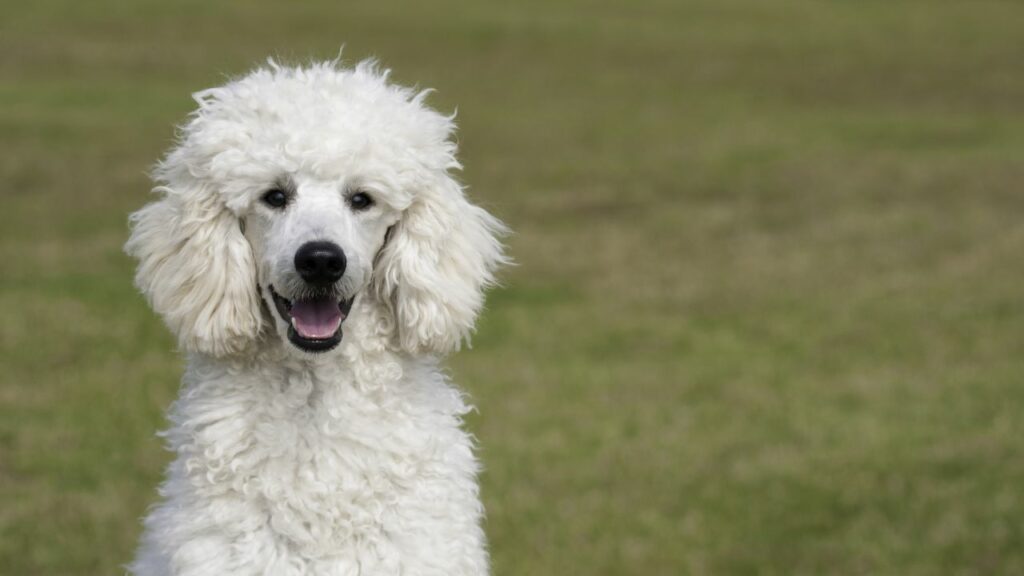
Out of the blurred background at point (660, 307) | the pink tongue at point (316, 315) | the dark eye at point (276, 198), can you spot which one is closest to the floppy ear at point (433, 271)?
the pink tongue at point (316, 315)

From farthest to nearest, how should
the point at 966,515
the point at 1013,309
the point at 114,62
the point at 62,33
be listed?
the point at 62,33
the point at 114,62
the point at 1013,309
the point at 966,515

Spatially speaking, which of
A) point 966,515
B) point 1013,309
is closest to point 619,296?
point 1013,309

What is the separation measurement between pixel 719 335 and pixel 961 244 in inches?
189

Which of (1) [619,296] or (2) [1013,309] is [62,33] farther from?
(2) [1013,309]

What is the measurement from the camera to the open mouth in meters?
4.91

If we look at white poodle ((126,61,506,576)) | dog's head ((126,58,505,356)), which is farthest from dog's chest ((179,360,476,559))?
dog's head ((126,58,505,356))

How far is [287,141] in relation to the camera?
493 centimetres

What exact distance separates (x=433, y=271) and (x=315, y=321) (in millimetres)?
395

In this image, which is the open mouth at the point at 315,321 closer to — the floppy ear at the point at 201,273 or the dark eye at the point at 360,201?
the floppy ear at the point at 201,273

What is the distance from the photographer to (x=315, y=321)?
4.96 metres

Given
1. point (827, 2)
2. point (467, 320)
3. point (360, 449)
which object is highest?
point (827, 2)

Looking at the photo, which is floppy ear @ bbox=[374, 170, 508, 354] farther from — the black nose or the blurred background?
the blurred background

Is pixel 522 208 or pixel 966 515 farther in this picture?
pixel 522 208

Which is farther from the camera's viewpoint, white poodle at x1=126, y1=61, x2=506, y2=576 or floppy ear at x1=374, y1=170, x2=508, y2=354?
floppy ear at x1=374, y1=170, x2=508, y2=354
